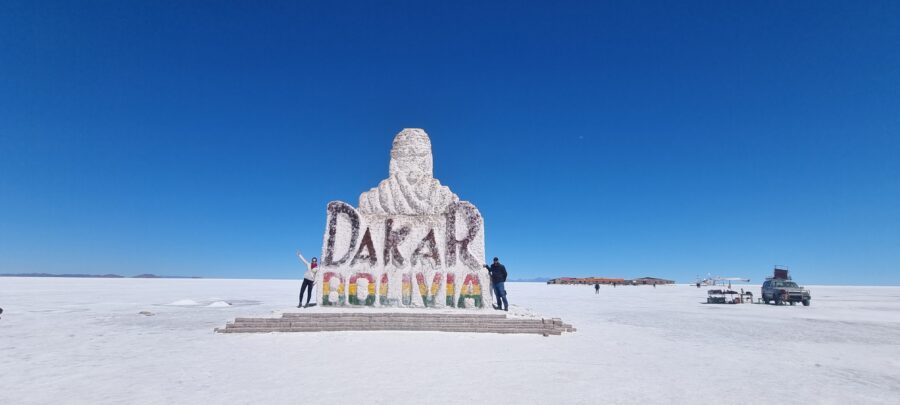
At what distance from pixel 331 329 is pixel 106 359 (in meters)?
5.51

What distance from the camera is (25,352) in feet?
35.1

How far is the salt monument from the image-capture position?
54.1ft

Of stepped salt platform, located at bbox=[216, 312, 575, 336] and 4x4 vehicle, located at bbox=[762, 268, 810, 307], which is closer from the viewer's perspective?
stepped salt platform, located at bbox=[216, 312, 575, 336]

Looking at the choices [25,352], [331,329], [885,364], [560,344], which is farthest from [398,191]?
[885,364]

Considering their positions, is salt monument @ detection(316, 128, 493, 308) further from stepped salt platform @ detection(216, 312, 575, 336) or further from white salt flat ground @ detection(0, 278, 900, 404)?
white salt flat ground @ detection(0, 278, 900, 404)

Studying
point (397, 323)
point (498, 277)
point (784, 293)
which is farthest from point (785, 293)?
point (397, 323)

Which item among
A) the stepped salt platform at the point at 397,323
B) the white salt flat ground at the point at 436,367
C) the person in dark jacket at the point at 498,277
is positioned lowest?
the white salt flat ground at the point at 436,367

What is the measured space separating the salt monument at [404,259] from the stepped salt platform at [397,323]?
6.51ft

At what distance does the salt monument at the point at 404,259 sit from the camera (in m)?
16.5

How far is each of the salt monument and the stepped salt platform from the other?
199cm

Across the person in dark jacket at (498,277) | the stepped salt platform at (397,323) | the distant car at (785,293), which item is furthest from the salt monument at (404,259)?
the distant car at (785,293)

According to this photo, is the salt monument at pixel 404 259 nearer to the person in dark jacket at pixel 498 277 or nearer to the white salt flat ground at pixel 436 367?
the person in dark jacket at pixel 498 277

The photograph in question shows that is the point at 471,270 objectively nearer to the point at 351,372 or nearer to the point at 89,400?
the point at 351,372

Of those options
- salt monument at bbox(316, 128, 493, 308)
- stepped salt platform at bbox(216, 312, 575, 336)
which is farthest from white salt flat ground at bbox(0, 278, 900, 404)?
salt monument at bbox(316, 128, 493, 308)
